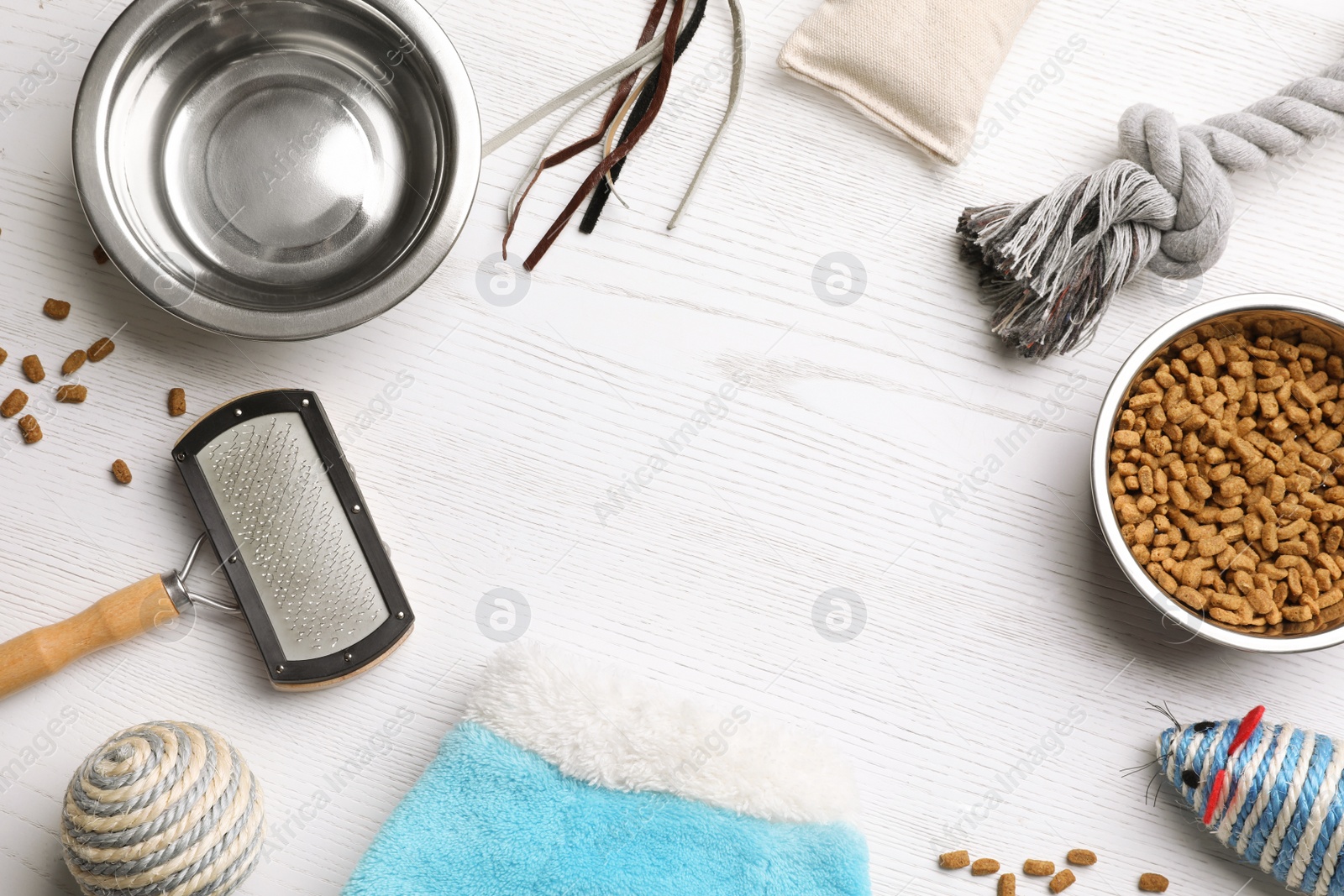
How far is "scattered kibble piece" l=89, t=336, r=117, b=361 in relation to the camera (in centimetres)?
96

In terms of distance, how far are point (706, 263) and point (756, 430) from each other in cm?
19

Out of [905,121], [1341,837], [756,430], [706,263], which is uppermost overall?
[905,121]

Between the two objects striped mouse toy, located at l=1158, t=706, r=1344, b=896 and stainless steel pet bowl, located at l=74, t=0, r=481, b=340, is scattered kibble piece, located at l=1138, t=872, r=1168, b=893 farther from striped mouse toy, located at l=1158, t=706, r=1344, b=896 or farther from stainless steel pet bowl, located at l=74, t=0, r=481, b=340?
stainless steel pet bowl, located at l=74, t=0, r=481, b=340

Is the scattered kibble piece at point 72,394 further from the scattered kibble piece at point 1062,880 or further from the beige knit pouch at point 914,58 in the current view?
the scattered kibble piece at point 1062,880

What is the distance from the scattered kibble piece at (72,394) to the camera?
952 mm

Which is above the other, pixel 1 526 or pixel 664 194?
pixel 664 194

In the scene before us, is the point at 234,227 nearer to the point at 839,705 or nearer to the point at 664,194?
the point at 664,194

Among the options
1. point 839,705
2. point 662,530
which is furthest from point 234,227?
point 839,705

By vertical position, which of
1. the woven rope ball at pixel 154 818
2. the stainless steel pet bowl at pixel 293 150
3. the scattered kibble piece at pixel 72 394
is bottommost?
the woven rope ball at pixel 154 818

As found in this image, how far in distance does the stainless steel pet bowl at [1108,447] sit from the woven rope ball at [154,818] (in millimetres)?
874

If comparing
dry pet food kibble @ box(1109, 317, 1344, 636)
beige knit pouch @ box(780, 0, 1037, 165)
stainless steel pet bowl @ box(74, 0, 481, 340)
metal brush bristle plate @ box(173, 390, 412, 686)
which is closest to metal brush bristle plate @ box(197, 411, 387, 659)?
metal brush bristle plate @ box(173, 390, 412, 686)

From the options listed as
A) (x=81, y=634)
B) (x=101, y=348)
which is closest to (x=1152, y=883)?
(x=81, y=634)

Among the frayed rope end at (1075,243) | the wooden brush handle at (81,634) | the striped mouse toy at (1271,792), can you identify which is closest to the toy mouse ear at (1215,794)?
the striped mouse toy at (1271,792)

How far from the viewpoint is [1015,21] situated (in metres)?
0.97
